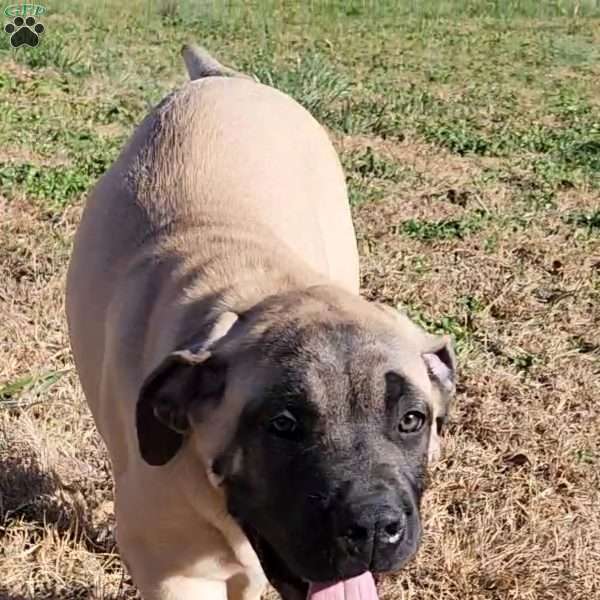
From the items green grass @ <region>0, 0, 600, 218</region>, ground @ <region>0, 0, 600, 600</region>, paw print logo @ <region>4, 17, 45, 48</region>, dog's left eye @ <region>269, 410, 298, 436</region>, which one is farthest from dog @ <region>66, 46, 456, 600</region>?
paw print logo @ <region>4, 17, 45, 48</region>

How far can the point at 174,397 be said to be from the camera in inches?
119

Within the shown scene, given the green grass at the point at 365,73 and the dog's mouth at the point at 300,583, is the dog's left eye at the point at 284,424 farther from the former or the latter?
the green grass at the point at 365,73

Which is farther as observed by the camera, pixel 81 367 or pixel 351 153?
pixel 351 153

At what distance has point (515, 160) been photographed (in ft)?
33.0

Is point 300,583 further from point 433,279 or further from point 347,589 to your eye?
point 433,279

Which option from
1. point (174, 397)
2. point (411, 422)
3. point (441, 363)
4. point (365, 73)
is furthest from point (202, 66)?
point (365, 73)

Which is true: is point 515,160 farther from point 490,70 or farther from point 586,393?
point 490,70

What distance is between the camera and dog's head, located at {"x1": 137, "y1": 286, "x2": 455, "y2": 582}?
2738 millimetres

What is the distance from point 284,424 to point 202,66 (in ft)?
9.74

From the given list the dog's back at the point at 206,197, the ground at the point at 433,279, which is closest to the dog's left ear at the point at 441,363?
the dog's back at the point at 206,197

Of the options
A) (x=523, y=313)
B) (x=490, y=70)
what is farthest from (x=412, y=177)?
(x=490, y=70)

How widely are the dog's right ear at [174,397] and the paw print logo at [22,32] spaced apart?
986 centimetres

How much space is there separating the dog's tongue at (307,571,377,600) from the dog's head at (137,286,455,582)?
84mm

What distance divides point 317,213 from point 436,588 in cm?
146
